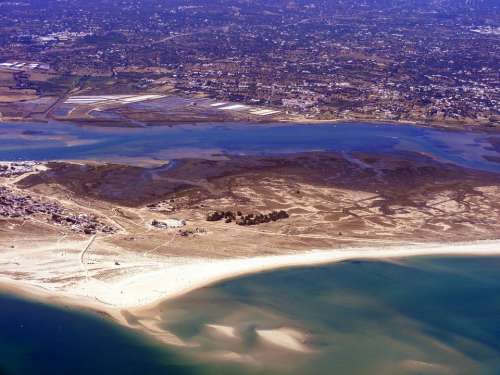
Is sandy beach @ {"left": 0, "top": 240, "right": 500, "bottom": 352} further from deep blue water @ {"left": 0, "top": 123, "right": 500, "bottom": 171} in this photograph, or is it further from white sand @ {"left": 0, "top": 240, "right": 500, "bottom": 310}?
deep blue water @ {"left": 0, "top": 123, "right": 500, "bottom": 171}

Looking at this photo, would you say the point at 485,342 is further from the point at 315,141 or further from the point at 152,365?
the point at 315,141

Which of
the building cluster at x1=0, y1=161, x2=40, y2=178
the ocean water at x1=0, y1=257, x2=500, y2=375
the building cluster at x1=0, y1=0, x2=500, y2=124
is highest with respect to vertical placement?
the building cluster at x1=0, y1=0, x2=500, y2=124

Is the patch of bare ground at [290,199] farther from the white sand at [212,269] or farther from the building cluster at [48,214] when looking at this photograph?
the building cluster at [48,214]

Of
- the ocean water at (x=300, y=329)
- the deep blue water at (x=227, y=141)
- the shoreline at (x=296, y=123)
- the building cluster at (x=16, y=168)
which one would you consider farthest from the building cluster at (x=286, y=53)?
the ocean water at (x=300, y=329)

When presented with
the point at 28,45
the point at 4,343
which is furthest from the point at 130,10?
the point at 4,343

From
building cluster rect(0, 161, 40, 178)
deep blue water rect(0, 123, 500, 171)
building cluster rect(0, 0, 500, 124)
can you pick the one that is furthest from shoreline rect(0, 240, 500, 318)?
building cluster rect(0, 0, 500, 124)
